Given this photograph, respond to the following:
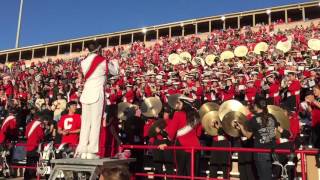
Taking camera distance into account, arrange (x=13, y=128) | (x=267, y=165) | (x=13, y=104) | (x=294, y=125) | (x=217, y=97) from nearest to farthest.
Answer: (x=267, y=165)
(x=294, y=125)
(x=13, y=128)
(x=217, y=97)
(x=13, y=104)

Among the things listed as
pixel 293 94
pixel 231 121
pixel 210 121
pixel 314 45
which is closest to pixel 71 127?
pixel 210 121

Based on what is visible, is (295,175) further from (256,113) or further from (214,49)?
(214,49)

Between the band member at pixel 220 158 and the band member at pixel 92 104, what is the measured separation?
3050 mm

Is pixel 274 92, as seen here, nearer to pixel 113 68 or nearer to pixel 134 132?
pixel 134 132

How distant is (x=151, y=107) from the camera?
36.2 ft

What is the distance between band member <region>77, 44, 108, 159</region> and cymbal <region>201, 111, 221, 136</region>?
320cm

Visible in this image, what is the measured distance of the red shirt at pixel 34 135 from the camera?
954cm

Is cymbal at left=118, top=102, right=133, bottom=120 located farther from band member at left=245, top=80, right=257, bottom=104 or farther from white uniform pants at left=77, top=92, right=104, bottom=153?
band member at left=245, top=80, right=257, bottom=104

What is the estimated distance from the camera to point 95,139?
5875mm

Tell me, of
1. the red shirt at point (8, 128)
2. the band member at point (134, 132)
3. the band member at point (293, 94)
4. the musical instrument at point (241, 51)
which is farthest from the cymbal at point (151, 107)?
the musical instrument at point (241, 51)

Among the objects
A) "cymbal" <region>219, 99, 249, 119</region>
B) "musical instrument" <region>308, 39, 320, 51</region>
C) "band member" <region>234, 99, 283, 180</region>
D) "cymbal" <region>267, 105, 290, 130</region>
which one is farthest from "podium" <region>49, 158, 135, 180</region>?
"musical instrument" <region>308, 39, 320, 51</region>

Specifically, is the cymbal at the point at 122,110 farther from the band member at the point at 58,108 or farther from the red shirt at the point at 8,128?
the band member at the point at 58,108

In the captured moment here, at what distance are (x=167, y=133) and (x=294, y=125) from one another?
2.66m

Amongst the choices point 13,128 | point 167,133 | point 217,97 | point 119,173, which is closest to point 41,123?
point 13,128
